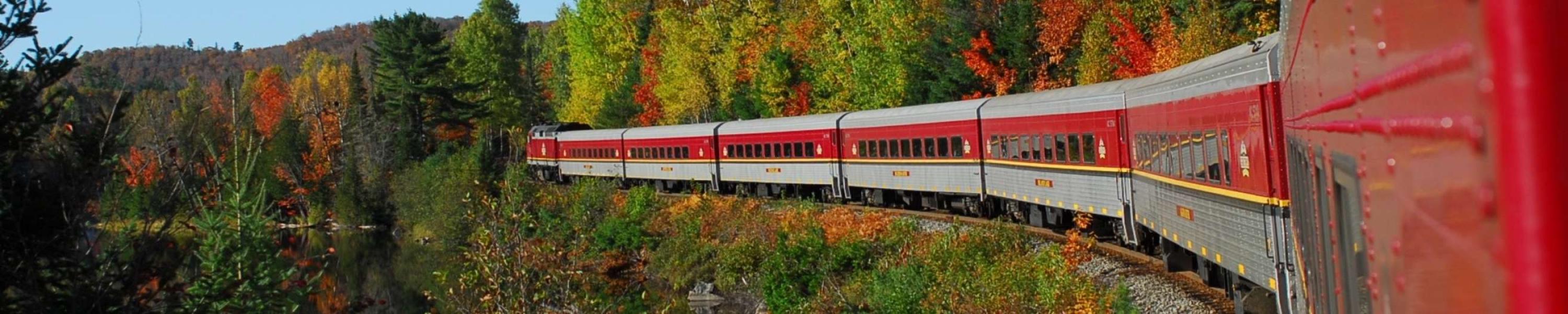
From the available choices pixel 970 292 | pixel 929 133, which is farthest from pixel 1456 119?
pixel 929 133

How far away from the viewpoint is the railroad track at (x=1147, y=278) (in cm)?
1403

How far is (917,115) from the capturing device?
84.4 ft

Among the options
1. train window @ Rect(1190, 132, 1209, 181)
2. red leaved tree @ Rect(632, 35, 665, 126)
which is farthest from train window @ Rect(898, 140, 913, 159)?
red leaved tree @ Rect(632, 35, 665, 126)

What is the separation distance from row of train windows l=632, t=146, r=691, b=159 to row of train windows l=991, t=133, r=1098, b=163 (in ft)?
59.2

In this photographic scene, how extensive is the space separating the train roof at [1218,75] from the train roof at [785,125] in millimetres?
14948

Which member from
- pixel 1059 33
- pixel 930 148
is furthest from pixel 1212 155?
pixel 1059 33

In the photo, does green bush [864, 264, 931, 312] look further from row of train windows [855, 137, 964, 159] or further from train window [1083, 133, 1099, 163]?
row of train windows [855, 137, 964, 159]

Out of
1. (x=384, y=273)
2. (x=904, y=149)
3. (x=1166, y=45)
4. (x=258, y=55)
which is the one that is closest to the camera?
(x=904, y=149)

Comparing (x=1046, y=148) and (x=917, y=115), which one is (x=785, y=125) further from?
(x=1046, y=148)

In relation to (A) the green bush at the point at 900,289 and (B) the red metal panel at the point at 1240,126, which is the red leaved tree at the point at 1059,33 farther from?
(B) the red metal panel at the point at 1240,126

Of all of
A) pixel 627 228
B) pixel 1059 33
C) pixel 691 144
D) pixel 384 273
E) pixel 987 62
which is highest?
pixel 1059 33

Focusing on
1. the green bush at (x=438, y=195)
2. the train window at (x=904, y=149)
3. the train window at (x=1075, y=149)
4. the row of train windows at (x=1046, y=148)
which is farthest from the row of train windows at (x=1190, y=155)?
the green bush at (x=438, y=195)

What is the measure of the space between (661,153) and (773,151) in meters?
8.20

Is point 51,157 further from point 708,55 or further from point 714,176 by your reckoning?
point 708,55
